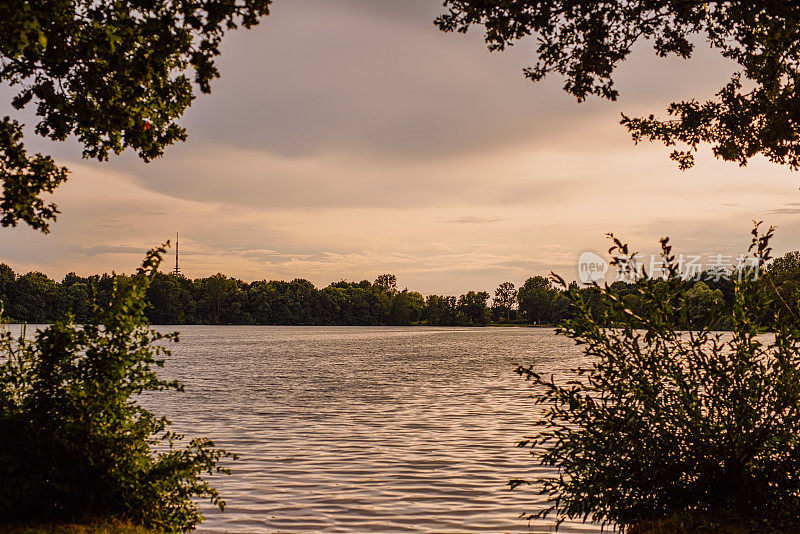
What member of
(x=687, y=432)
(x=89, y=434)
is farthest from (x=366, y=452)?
(x=687, y=432)

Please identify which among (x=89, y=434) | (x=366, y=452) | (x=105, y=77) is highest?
(x=105, y=77)

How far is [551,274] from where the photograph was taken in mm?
9742

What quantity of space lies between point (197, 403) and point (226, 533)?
17950mm

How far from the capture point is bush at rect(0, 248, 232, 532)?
8.35 metres

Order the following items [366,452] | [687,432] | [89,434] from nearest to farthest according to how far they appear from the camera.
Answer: [89,434], [687,432], [366,452]

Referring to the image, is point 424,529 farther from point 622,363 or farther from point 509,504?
point 622,363

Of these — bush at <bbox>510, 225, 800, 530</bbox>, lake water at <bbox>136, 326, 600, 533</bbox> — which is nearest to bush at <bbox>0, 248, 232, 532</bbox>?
lake water at <bbox>136, 326, 600, 533</bbox>

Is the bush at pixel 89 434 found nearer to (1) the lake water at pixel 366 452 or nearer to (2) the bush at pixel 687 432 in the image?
(1) the lake water at pixel 366 452

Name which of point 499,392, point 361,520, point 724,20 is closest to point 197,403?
point 499,392

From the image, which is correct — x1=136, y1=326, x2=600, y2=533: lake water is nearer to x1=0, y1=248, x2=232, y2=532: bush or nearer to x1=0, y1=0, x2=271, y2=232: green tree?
→ x1=0, y1=248, x2=232, y2=532: bush

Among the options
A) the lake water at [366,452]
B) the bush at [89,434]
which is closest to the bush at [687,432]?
the lake water at [366,452]

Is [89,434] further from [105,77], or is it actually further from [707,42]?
[707,42]

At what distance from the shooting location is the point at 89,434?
8578 mm

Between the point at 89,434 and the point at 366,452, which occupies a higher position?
the point at 89,434
